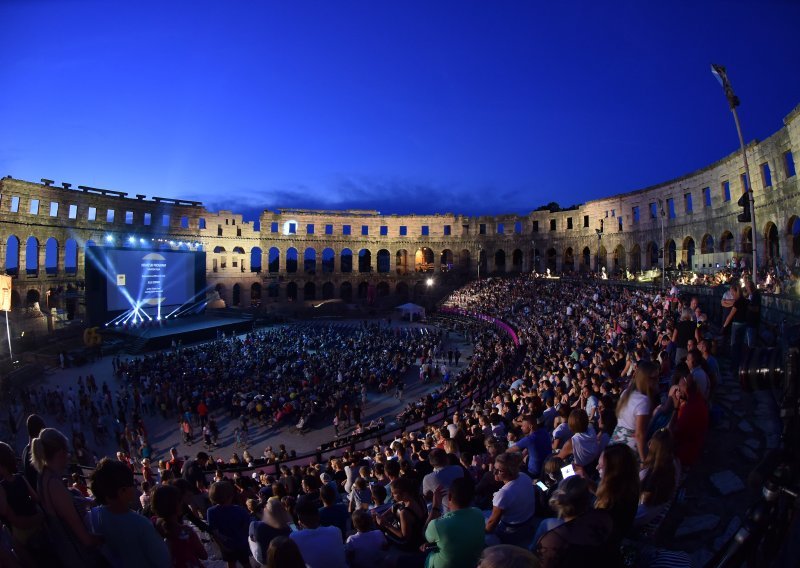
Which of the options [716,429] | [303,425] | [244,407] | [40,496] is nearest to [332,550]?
[40,496]

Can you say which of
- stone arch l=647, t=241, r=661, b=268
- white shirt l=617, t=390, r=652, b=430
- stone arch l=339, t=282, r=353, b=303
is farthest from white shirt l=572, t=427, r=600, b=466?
stone arch l=339, t=282, r=353, b=303

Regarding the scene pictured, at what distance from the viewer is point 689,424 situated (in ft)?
15.1

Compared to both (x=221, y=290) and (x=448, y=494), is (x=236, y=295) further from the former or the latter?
(x=448, y=494)

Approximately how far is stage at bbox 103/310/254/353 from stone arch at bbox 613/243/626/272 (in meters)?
33.7

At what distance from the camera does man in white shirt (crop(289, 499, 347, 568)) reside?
11.3 feet

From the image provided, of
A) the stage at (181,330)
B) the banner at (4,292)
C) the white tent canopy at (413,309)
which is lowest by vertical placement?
the stage at (181,330)

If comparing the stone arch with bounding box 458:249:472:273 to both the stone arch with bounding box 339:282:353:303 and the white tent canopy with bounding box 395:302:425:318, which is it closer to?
the stone arch with bounding box 339:282:353:303

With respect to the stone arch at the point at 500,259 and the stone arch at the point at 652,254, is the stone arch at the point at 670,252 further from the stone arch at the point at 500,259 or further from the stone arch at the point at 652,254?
the stone arch at the point at 500,259

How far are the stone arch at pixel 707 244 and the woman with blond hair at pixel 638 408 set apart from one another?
31.8 m

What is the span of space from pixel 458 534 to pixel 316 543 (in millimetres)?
1135

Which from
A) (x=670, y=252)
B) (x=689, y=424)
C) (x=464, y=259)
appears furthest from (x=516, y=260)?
(x=689, y=424)

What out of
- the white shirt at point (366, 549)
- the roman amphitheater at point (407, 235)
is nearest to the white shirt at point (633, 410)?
the white shirt at point (366, 549)

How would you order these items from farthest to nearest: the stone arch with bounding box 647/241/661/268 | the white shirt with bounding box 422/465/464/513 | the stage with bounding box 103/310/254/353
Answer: the stone arch with bounding box 647/241/661/268 → the stage with bounding box 103/310/254/353 → the white shirt with bounding box 422/465/464/513

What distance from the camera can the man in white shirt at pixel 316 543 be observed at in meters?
3.44
